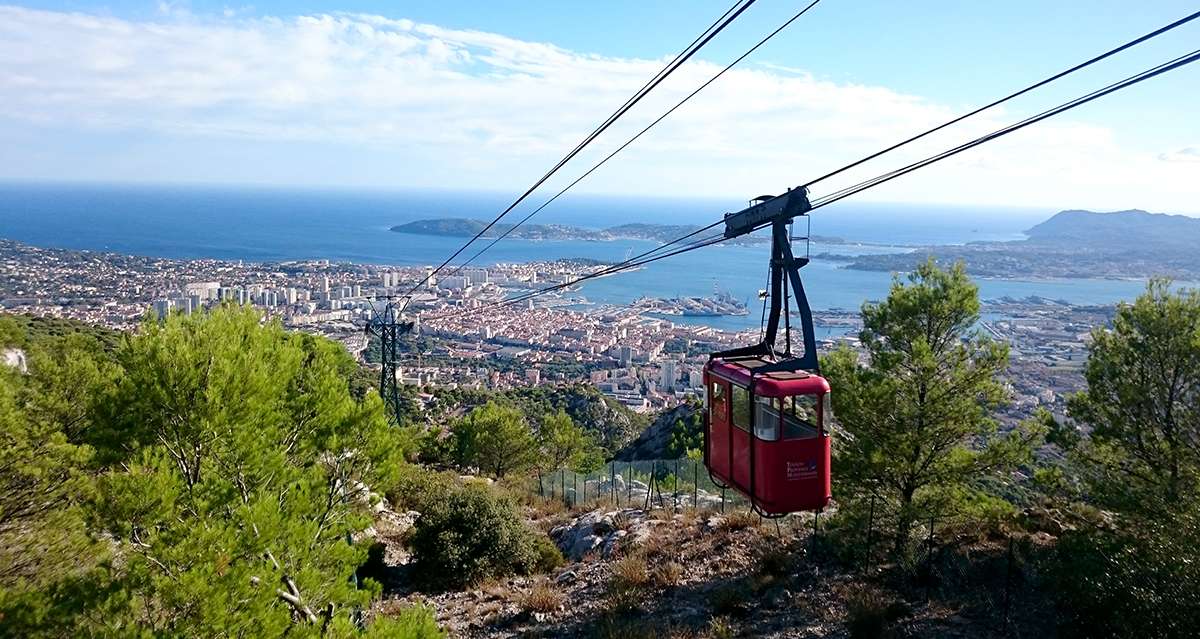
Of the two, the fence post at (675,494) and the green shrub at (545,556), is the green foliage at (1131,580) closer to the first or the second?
the fence post at (675,494)

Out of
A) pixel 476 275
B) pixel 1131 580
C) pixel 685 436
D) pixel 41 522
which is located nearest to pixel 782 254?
pixel 1131 580

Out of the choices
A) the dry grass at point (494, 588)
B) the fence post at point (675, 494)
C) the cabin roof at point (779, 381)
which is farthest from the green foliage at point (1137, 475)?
the dry grass at point (494, 588)

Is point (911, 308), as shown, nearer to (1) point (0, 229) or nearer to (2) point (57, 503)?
(2) point (57, 503)

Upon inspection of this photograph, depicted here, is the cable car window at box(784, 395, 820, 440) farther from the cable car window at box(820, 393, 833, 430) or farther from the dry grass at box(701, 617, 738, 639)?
the dry grass at box(701, 617, 738, 639)

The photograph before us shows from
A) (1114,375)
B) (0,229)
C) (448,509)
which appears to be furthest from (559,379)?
(0,229)

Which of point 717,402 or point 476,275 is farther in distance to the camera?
point 476,275

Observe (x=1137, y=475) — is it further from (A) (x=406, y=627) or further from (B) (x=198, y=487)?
(B) (x=198, y=487)

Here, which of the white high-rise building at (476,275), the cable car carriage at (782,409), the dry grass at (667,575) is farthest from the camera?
the white high-rise building at (476,275)

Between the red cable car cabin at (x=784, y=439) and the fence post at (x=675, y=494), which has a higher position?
the red cable car cabin at (x=784, y=439)
